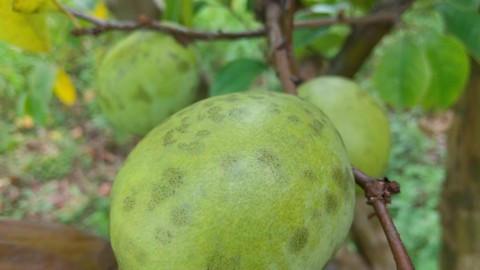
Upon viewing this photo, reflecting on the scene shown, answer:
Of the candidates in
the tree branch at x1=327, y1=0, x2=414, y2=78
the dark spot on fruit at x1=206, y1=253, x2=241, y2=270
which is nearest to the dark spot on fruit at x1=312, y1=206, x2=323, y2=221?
the dark spot on fruit at x1=206, y1=253, x2=241, y2=270

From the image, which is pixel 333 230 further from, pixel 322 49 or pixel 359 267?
pixel 359 267

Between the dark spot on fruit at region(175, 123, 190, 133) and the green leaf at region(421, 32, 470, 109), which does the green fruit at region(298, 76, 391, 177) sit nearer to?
the green leaf at region(421, 32, 470, 109)

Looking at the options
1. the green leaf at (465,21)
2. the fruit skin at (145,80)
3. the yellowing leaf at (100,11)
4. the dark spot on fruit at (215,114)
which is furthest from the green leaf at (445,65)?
the yellowing leaf at (100,11)

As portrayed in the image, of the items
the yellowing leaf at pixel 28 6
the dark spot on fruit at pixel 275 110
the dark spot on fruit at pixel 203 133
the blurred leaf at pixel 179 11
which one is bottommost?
the blurred leaf at pixel 179 11

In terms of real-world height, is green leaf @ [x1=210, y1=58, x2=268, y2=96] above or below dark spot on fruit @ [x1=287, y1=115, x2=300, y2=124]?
below

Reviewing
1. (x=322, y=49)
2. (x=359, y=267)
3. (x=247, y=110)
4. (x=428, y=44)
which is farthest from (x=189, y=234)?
(x=359, y=267)

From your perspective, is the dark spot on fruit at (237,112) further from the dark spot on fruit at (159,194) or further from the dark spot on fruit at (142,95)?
the dark spot on fruit at (142,95)
